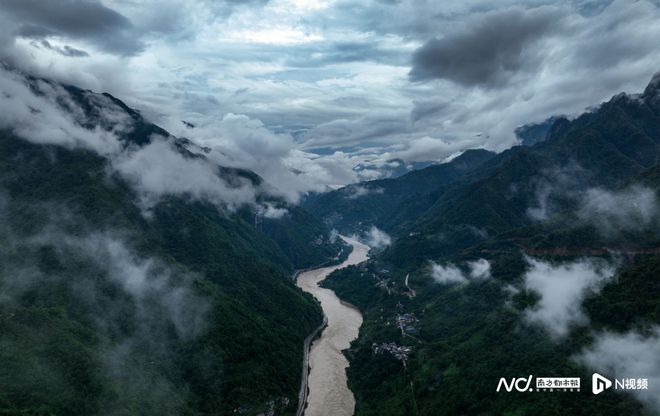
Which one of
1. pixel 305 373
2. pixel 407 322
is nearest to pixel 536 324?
pixel 407 322

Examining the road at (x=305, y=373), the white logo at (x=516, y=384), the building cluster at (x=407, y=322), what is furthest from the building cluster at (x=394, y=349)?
the white logo at (x=516, y=384)

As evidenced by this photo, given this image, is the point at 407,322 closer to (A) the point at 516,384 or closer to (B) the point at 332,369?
(B) the point at 332,369

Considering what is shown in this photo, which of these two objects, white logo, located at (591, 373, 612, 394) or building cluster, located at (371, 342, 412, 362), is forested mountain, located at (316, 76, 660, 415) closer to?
building cluster, located at (371, 342, 412, 362)

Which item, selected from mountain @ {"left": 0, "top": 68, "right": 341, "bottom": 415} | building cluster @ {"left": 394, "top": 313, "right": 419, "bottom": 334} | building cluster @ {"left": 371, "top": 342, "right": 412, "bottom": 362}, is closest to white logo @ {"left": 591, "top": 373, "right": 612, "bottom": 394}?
building cluster @ {"left": 371, "top": 342, "right": 412, "bottom": 362}

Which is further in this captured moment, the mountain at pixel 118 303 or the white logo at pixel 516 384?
the mountain at pixel 118 303

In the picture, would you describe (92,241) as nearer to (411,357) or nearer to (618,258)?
(411,357)

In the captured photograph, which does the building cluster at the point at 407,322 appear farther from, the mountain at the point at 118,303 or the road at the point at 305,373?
the mountain at the point at 118,303

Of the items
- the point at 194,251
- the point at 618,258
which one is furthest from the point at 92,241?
the point at 618,258
